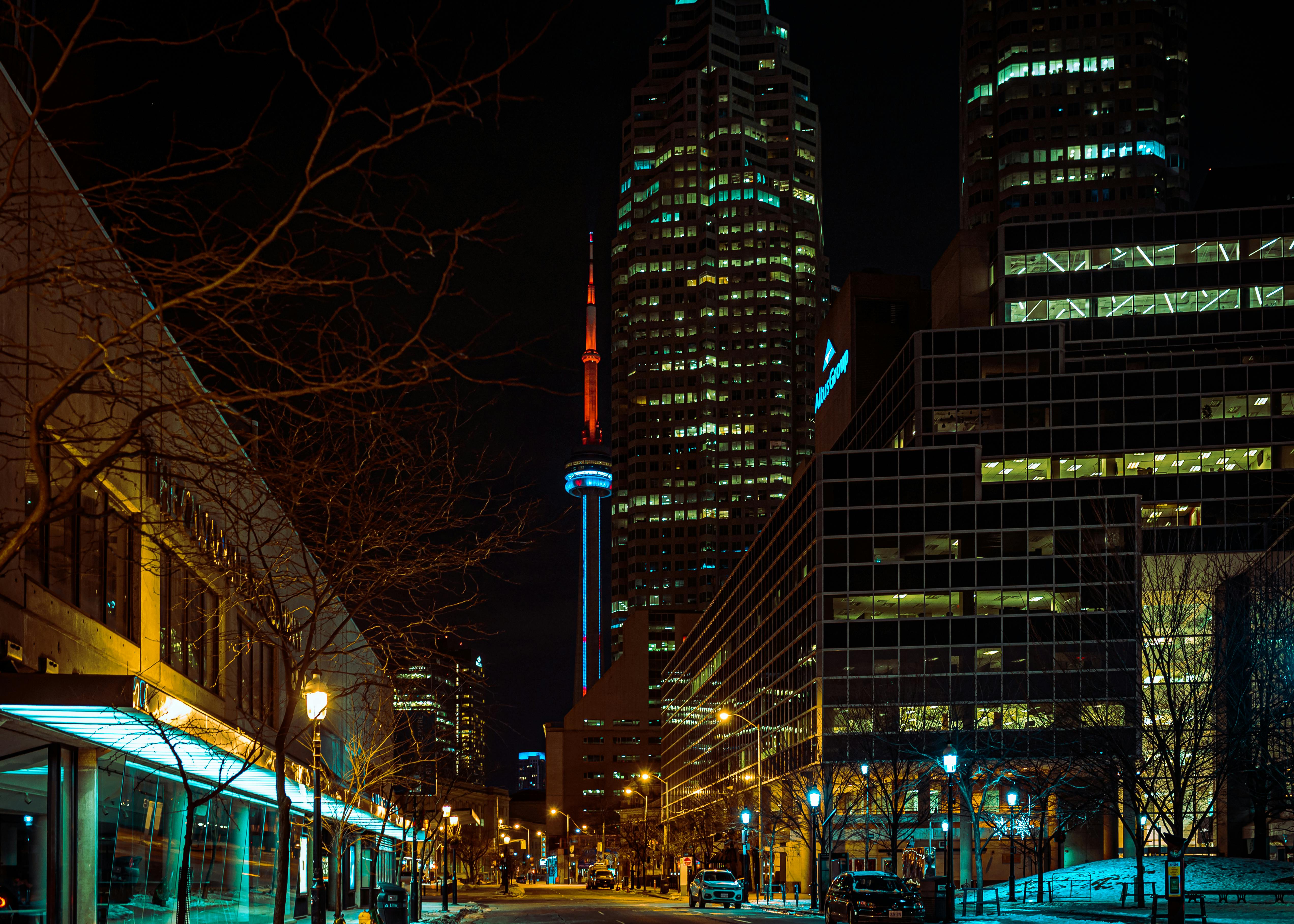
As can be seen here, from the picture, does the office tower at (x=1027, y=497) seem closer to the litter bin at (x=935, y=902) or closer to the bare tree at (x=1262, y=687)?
the bare tree at (x=1262, y=687)

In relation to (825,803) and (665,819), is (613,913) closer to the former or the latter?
(825,803)

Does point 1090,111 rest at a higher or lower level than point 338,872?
higher

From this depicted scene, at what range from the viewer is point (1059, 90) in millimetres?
183000

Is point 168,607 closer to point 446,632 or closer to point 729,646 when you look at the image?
point 446,632

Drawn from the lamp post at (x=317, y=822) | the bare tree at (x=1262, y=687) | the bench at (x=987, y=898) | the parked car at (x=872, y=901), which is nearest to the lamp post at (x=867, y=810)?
the bench at (x=987, y=898)

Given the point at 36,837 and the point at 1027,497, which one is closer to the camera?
the point at 36,837

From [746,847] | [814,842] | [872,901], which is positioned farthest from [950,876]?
[746,847]

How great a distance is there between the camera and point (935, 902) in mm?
41500

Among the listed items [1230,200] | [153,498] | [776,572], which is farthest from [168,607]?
[1230,200]

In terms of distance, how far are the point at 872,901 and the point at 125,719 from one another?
2304 centimetres

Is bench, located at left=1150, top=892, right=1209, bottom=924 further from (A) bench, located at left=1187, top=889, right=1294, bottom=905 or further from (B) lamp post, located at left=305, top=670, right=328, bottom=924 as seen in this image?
(B) lamp post, located at left=305, top=670, right=328, bottom=924

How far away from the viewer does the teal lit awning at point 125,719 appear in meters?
15.9

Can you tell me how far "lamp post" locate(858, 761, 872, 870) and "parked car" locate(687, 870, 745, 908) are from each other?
9.45 meters

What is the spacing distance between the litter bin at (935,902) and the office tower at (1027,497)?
27.7 meters
